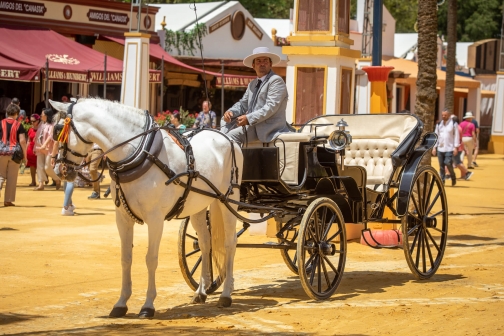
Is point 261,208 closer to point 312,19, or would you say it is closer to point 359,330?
point 359,330

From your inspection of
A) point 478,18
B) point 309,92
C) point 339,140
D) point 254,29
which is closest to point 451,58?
point 254,29

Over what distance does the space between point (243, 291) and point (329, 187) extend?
1446mm

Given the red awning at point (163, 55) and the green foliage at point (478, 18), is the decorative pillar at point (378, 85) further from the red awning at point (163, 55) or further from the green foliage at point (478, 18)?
the green foliage at point (478, 18)

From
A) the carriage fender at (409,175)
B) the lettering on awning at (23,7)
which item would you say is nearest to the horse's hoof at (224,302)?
the carriage fender at (409,175)

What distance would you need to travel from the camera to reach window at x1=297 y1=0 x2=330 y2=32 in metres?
14.7

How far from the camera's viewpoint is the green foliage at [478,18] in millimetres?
58438

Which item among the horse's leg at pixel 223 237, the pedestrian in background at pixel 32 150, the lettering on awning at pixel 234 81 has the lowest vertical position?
the horse's leg at pixel 223 237

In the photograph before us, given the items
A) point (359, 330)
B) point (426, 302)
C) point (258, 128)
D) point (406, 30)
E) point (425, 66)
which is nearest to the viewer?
point (359, 330)

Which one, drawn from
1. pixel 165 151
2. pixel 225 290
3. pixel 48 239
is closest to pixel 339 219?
pixel 225 290

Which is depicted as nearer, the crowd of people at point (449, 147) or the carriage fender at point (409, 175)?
the carriage fender at point (409, 175)

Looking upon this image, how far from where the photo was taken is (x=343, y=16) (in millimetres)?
15016

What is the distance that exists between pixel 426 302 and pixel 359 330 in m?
1.55

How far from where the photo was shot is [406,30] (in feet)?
221

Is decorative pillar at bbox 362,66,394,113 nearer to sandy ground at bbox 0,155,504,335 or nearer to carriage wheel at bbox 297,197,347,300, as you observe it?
sandy ground at bbox 0,155,504,335
